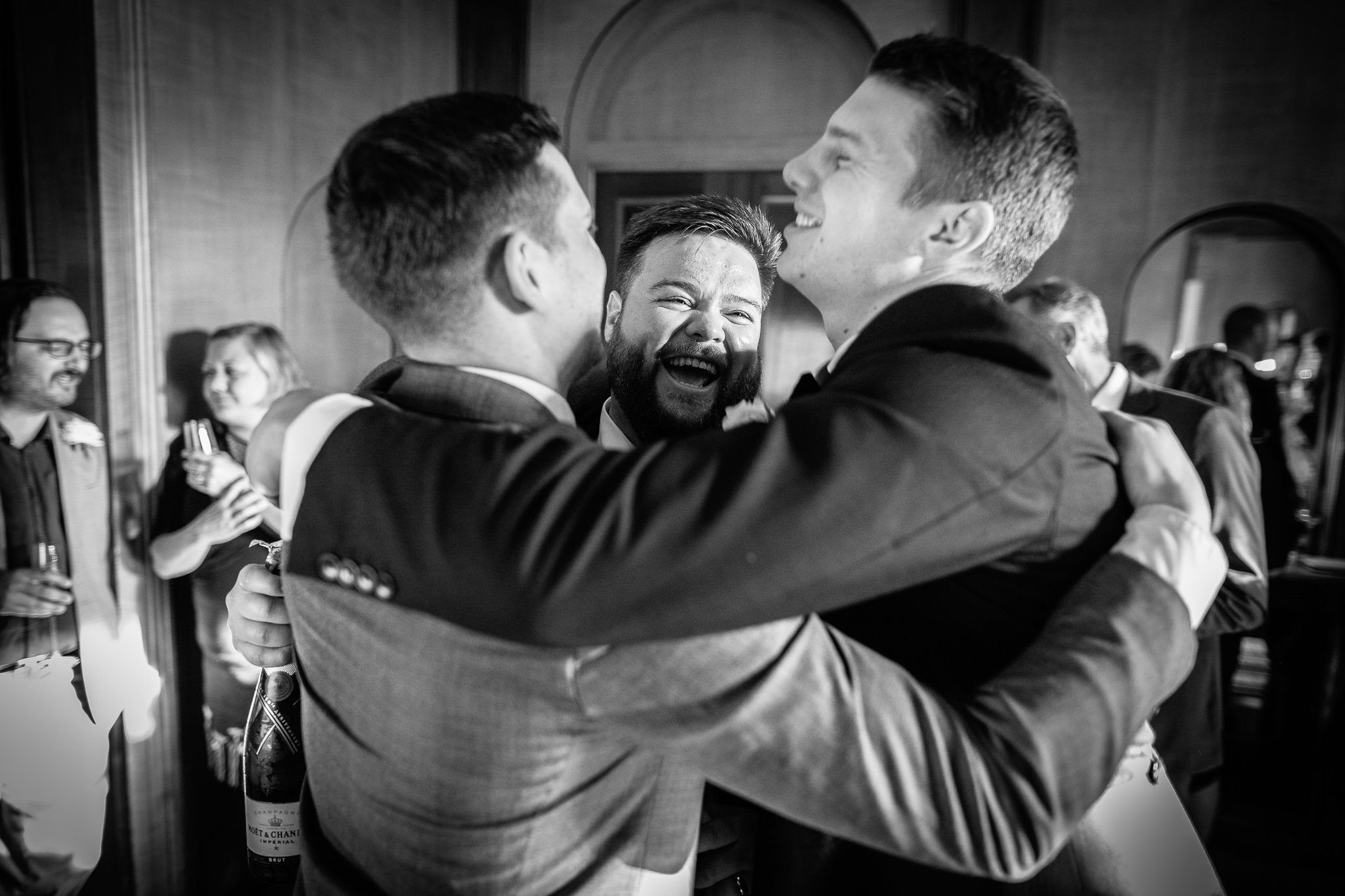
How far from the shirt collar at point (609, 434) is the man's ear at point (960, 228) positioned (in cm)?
90

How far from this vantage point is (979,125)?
1057mm

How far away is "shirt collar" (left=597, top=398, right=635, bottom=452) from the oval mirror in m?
3.19

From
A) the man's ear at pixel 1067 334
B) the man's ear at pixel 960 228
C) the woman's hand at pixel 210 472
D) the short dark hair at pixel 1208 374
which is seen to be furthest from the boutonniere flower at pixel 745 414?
the short dark hair at pixel 1208 374

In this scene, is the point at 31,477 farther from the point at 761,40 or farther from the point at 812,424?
the point at 761,40

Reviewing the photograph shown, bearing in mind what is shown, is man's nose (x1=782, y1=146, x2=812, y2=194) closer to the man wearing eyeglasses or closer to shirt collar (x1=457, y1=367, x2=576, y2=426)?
shirt collar (x1=457, y1=367, x2=576, y2=426)

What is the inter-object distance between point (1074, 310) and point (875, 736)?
2.49 m

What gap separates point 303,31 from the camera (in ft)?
11.9

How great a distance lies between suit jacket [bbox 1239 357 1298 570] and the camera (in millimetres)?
3627

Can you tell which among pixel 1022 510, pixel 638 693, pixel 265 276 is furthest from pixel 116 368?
pixel 1022 510

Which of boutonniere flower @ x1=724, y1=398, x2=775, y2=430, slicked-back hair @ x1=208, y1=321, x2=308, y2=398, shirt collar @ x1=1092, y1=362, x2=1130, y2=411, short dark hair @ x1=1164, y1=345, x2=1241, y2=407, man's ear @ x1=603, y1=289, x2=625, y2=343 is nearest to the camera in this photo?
boutonniere flower @ x1=724, y1=398, x2=775, y2=430

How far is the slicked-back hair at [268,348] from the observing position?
311 centimetres

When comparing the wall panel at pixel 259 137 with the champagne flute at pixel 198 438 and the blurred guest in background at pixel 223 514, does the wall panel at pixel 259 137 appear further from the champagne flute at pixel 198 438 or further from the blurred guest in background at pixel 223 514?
the champagne flute at pixel 198 438

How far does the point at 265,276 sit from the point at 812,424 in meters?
3.34

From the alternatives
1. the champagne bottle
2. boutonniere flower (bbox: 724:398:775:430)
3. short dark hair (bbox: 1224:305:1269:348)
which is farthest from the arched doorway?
the champagne bottle
